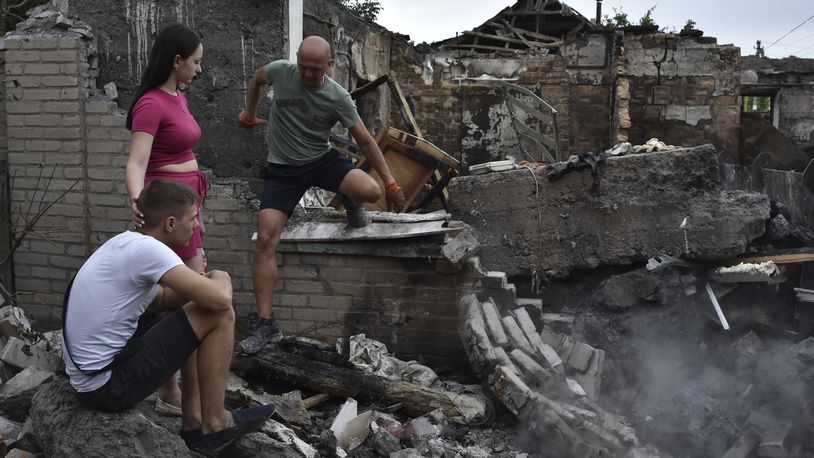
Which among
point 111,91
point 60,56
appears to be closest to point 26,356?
point 111,91

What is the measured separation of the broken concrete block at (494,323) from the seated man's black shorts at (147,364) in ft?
6.82

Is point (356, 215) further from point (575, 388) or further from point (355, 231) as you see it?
point (575, 388)

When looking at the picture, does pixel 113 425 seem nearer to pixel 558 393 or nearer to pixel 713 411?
pixel 558 393

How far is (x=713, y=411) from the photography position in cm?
413

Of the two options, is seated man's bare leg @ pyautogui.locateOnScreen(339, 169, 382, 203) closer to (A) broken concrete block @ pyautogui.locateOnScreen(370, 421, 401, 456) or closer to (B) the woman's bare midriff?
(B) the woman's bare midriff

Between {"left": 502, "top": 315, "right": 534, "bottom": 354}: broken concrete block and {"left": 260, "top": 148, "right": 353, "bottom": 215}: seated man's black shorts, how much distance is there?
1.39m

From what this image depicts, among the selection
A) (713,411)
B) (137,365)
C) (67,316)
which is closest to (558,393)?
(713,411)

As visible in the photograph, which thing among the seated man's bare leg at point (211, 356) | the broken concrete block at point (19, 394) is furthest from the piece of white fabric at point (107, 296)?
the broken concrete block at point (19, 394)

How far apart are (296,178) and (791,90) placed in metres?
18.3

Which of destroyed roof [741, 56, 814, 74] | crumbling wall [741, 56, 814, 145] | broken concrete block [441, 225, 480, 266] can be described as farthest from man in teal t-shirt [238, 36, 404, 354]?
destroyed roof [741, 56, 814, 74]

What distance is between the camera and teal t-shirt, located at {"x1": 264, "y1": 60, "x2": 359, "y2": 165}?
4312 mm

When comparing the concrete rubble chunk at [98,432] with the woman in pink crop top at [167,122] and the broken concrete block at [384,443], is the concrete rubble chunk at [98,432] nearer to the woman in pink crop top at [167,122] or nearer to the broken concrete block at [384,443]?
the woman in pink crop top at [167,122]

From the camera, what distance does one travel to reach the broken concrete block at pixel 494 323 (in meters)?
4.44

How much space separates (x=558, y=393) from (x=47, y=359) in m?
3.01
